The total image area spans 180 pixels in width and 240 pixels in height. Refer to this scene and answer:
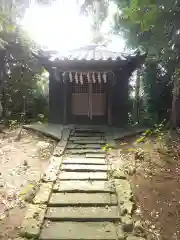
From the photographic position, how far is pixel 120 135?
947cm

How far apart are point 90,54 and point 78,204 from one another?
329 inches

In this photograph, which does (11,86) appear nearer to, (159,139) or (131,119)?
(131,119)

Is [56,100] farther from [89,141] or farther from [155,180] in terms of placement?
[155,180]

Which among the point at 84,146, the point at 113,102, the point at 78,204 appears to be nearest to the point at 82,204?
the point at 78,204

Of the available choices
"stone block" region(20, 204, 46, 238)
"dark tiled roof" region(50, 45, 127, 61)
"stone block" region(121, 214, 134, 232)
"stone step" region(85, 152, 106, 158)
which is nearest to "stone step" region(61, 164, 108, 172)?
"stone step" region(85, 152, 106, 158)

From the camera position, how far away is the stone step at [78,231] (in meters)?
3.33

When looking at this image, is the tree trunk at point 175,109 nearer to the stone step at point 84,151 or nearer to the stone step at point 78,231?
the stone step at point 84,151

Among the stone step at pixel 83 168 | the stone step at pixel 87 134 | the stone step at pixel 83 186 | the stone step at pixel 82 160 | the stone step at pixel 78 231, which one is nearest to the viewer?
the stone step at pixel 78 231

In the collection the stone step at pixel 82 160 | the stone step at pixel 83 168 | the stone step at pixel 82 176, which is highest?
the stone step at pixel 82 160

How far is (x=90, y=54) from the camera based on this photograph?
1120 centimetres

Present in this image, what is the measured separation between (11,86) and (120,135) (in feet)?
24.1

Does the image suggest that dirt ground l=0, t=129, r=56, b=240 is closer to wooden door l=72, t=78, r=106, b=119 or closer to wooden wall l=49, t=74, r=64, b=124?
wooden wall l=49, t=74, r=64, b=124

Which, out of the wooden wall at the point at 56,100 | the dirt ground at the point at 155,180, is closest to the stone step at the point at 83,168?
the dirt ground at the point at 155,180

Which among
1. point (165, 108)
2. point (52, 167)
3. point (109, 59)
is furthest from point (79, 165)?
point (165, 108)
